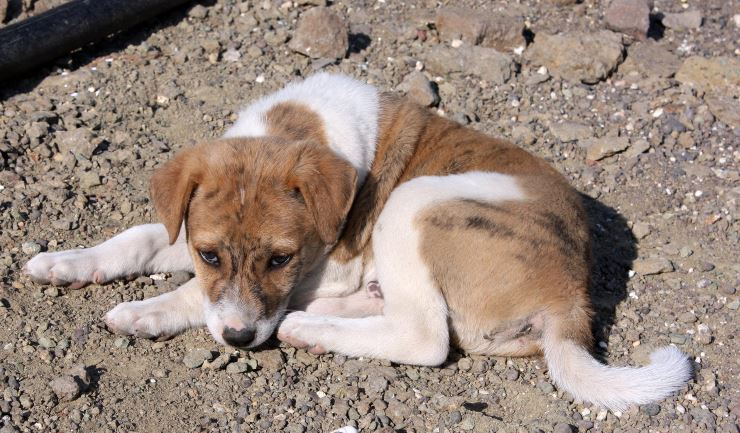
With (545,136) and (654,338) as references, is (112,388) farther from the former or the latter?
(545,136)

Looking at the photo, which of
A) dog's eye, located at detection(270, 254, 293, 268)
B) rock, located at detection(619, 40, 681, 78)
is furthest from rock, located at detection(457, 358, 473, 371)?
rock, located at detection(619, 40, 681, 78)

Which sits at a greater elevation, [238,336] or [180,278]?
[238,336]

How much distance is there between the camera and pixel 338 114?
6027mm

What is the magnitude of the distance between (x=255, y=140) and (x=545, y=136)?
10.3 feet

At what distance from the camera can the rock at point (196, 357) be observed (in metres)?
5.26

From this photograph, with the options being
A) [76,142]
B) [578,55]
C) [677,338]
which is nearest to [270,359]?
[677,338]

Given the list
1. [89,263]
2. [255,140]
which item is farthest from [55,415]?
[255,140]

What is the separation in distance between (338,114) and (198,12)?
10.4 ft

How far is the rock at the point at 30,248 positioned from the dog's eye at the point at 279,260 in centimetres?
177

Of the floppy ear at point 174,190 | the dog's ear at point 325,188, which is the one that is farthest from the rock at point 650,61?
the floppy ear at point 174,190

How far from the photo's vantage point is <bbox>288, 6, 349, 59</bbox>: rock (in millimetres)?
8172

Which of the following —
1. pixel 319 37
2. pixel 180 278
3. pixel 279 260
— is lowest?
pixel 180 278

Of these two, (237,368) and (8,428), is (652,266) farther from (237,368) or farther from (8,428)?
(8,428)

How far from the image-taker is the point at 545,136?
7.74 metres
